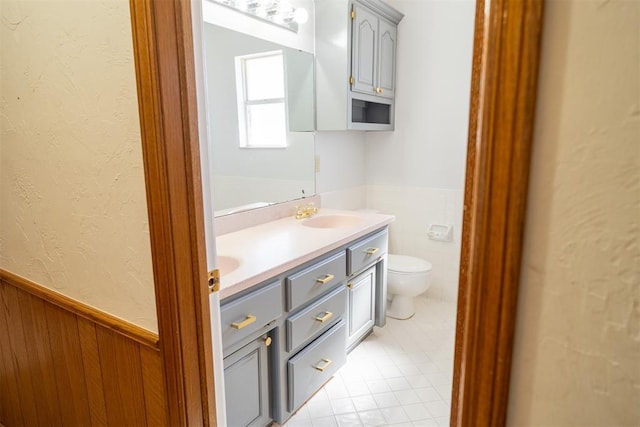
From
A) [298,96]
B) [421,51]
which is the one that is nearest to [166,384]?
[298,96]

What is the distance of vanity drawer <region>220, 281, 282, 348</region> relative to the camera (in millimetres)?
1402

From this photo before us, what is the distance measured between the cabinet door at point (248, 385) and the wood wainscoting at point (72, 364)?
0.37 meters

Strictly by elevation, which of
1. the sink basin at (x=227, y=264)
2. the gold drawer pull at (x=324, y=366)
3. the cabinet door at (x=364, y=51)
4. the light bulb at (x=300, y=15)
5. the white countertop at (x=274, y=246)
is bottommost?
the gold drawer pull at (x=324, y=366)

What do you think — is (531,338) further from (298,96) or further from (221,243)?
(298,96)

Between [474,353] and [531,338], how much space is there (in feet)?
0.25

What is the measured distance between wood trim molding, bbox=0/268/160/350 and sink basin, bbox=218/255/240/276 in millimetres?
568

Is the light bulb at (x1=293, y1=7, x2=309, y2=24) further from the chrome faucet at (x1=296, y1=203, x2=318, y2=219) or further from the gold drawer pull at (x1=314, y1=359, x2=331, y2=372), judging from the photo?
the gold drawer pull at (x1=314, y1=359, x2=331, y2=372)

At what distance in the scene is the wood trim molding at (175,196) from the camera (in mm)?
859

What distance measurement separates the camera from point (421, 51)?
9.94ft

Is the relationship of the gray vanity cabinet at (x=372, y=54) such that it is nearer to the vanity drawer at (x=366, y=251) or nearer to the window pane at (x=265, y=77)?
the window pane at (x=265, y=77)

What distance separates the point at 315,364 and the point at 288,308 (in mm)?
447

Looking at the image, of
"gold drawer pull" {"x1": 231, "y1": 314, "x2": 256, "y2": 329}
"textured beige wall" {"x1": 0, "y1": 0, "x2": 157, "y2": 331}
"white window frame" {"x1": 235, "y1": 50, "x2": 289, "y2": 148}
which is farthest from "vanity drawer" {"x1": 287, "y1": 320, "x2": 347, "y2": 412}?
"white window frame" {"x1": 235, "y1": 50, "x2": 289, "y2": 148}

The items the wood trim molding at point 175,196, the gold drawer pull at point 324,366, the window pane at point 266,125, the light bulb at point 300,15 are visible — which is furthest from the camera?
the light bulb at point 300,15

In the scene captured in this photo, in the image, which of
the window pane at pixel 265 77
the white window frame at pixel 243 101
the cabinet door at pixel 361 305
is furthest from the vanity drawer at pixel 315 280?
the window pane at pixel 265 77
